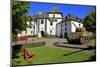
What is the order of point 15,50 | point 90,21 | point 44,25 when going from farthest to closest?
point 90,21, point 44,25, point 15,50

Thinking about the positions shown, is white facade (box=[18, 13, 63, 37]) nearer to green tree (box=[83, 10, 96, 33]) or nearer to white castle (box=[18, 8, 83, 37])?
white castle (box=[18, 8, 83, 37])

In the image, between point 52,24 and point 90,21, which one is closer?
point 52,24

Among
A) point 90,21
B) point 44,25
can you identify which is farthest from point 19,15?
point 90,21

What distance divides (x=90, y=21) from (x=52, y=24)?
598 millimetres

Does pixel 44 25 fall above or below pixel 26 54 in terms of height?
above

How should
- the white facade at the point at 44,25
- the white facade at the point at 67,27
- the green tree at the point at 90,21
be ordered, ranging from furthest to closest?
the green tree at the point at 90,21, the white facade at the point at 67,27, the white facade at the point at 44,25

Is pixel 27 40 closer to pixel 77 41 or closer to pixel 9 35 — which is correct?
pixel 9 35

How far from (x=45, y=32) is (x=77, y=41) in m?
0.52

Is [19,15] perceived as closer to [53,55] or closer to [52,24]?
[52,24]

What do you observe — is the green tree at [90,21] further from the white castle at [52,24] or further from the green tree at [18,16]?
the green tree at [18,16]

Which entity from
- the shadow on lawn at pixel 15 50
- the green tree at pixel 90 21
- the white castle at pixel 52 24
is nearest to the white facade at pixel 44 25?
the white castle at pixel 52 24

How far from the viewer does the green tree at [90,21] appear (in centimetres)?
304

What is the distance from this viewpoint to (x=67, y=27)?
2926 mm

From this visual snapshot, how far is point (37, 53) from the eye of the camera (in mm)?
2723
